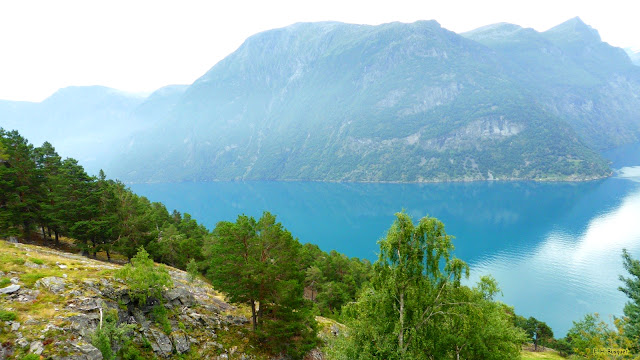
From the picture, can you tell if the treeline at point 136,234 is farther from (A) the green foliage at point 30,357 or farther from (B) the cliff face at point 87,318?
(A) the green foliage at point 30,357

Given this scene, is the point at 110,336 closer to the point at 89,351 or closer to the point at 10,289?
the point at 89,351

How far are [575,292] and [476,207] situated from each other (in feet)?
401

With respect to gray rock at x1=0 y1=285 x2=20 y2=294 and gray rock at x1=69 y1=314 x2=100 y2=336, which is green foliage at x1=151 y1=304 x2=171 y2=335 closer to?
gray rock at x1=69 y1=314 x2=100 y2=336

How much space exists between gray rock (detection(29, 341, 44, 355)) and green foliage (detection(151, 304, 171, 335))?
6.69 m

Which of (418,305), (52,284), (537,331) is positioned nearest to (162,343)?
(52,284)

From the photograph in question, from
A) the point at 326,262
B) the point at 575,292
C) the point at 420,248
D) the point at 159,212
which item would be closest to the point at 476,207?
the point at 575,292

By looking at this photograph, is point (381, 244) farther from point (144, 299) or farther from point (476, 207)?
point (476, 207)

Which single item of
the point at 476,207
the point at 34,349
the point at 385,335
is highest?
the point at 476,207

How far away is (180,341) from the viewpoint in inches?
796

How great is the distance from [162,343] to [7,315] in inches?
317

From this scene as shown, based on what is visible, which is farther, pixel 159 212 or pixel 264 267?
pixel 159 212

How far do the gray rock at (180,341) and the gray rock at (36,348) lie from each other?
24.9 feet

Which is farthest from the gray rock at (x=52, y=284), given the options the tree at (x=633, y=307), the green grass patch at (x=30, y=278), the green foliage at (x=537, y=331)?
the green foliage at (x=537, y=331)

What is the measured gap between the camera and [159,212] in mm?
67812
